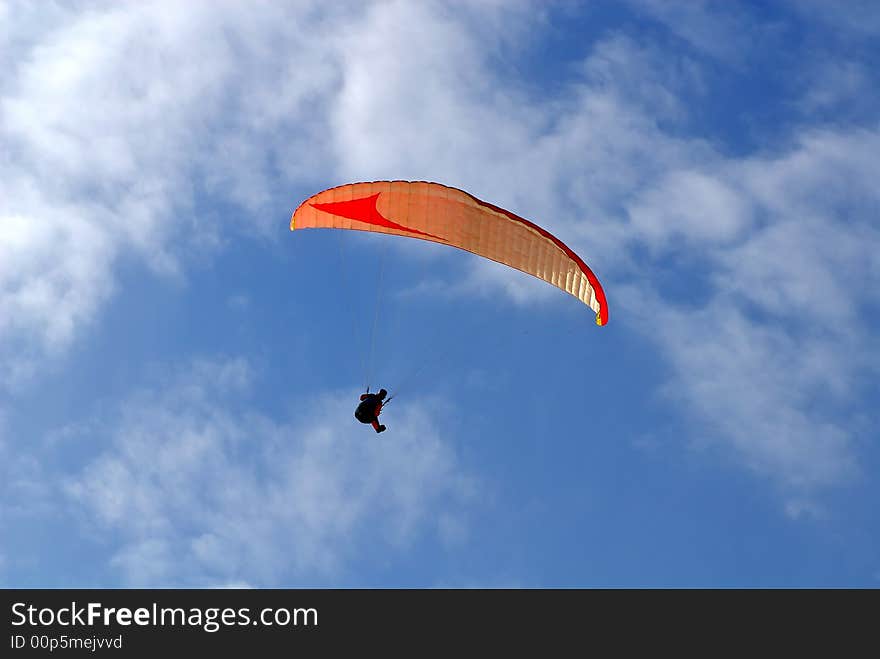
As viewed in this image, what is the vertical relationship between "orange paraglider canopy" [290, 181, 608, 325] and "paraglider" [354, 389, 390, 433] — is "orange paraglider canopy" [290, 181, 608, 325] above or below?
above

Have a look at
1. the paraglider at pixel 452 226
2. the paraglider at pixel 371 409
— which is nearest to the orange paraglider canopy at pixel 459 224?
the paraglider at pixel 452 226

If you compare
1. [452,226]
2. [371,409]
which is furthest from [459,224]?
[371,409]

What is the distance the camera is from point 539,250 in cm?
3534

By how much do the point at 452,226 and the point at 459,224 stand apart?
0.22 m

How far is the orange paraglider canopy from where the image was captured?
35031 mm

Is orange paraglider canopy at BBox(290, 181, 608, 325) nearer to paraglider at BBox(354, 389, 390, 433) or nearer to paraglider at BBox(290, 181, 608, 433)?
paraglider at BBox(290, 181, 608, 433)

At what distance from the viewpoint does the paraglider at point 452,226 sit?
35062mm

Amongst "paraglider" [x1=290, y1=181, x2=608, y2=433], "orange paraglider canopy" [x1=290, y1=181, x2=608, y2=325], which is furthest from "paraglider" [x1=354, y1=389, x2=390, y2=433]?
"orange paraglider canopy" [x1=290, y1=181, x2=608, y2=325]

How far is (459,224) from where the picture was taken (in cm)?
3584

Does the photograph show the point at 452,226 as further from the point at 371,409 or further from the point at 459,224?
the point at 371,409

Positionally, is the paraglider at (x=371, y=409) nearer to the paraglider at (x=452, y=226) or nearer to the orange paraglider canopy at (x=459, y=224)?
the paraglider at (x=452, y=226)
